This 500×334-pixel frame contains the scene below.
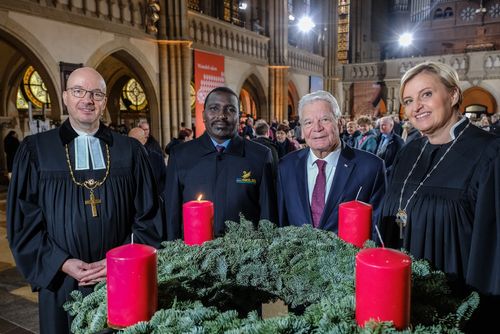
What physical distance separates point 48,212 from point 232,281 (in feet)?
4.22

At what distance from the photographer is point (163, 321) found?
0.84 meters

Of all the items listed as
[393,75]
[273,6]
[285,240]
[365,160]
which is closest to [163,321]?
[285,240]

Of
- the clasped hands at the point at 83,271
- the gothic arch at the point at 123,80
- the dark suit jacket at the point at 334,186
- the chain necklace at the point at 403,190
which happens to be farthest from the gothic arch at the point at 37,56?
the chain necklace at the point at 403,190

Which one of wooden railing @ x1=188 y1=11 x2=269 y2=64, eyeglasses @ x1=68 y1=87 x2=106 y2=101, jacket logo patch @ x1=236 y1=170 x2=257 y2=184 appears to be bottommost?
jacket logo patch @ x1=236 y1=170 x2=257 y2=184

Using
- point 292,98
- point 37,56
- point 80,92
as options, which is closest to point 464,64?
point 292,98

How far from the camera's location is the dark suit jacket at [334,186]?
2.05 meters

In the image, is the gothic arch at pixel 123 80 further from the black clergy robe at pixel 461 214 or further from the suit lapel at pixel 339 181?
the black clergy robe at pixel 461 214

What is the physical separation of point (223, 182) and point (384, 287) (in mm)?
1781

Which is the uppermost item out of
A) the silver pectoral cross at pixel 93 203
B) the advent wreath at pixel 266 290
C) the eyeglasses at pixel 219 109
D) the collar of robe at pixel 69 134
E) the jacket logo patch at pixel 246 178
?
the eyeglasses at pixel 219 109

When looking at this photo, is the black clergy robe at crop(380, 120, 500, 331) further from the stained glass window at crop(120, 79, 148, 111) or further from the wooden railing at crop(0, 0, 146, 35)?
the stained glass window at crop(120, 79, 148, 111)

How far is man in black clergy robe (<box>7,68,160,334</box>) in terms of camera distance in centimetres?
189

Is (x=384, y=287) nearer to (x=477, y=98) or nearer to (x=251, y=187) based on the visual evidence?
(x=251, y=187)

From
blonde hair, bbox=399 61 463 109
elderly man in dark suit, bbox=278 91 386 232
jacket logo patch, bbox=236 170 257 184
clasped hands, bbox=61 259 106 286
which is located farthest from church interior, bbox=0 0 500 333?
blonde hair, bbox=399 61 463 109

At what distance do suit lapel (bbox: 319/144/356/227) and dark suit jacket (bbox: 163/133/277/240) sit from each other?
456 millimetres
